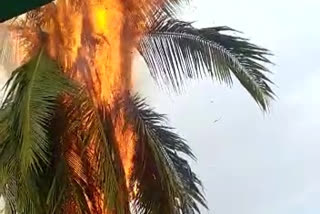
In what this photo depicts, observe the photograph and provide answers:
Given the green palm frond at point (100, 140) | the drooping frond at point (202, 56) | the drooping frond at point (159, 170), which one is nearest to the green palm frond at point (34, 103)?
the green palm frond at point (100, 140)

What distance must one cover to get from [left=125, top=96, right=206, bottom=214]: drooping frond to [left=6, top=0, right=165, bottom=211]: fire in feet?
0.38

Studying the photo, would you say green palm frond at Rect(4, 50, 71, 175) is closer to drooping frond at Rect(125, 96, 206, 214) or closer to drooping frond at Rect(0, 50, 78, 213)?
A: drooping frond at Rect(0, 50, 78, 213)

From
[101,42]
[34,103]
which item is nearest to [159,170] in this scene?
[34,103]

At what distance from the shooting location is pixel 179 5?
7.91 metres

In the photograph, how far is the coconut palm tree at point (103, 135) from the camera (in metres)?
6.38

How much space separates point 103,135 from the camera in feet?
22.0

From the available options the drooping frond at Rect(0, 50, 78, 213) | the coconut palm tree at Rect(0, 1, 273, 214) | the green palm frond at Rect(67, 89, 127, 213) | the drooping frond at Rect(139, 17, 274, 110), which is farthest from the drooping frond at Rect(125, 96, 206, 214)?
the drooping frond at Rect(0, 50, 78, 213)

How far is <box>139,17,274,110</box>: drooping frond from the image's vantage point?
24.5 feet

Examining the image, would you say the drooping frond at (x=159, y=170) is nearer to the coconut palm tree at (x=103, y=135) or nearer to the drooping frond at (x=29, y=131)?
the coconut palm tree at (x=103, y=135)

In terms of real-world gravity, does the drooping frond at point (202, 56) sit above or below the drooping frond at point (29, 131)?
above

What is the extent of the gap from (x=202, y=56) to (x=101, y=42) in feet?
3.49

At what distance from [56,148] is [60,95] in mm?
498

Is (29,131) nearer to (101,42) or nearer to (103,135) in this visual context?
(103,135)

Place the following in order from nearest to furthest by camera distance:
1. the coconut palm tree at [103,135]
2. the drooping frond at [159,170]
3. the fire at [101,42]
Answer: the coconut palm tree at [103,135] → the drooping frond at [159,170] → the fire at [101,42]
